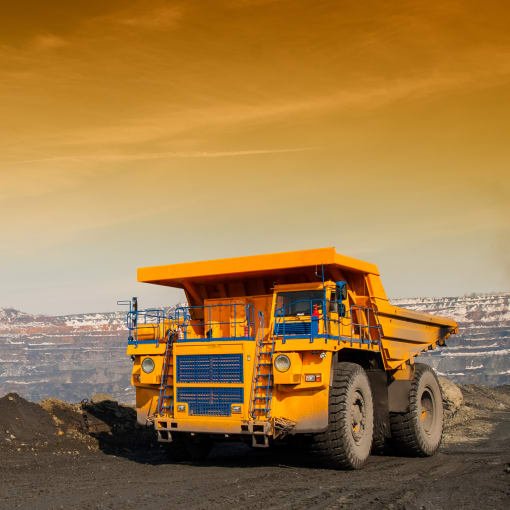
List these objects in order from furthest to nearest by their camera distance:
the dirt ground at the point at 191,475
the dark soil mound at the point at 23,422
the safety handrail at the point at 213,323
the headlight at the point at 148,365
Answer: the dark soil mound at the point at 23,422, the safety handrail at the point at 213,323, the headlight at the point at 148,365, the dirt ground at the point at 191,475

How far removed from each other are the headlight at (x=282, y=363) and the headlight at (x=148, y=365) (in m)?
2.53

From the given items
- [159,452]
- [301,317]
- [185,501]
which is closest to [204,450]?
[159,452]

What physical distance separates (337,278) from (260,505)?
5.20 meters

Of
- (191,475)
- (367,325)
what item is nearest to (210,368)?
(191,475)

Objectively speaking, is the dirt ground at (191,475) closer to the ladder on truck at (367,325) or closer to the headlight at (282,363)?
the headlight at (282,363)

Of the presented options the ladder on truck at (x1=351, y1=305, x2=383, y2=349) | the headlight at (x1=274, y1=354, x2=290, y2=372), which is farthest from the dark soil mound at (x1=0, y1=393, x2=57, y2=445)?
the ladder on truck at (x1=351, y1=305, x2=383, y2=349)

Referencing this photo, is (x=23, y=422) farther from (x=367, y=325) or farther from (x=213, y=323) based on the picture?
(x=367, y=325)

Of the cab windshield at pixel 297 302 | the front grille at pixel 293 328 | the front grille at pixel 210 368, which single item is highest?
the cab windshield at pixel 297 302

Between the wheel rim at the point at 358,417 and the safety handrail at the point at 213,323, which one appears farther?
the safety handrail at the point at 213,323

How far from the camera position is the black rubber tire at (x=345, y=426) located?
1149 cm

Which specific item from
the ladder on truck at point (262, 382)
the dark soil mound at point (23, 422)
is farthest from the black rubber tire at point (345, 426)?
the dark soil mound at point (23, 422)

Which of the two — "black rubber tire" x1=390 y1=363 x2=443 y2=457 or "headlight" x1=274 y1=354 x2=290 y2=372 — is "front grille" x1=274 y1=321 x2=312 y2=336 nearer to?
"headlight" x1=274 y1=354 x2=290 y2=372

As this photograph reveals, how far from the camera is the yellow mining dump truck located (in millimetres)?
11516

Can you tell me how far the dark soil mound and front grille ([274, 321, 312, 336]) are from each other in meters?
6.55
